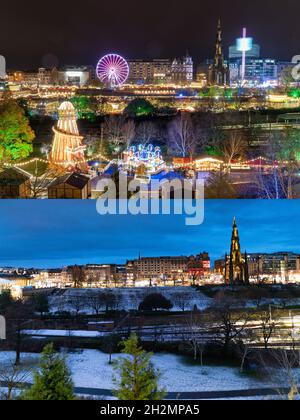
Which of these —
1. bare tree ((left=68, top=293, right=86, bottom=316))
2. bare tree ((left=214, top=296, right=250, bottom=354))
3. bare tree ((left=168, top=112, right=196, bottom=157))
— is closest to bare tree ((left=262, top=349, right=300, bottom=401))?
bare tree ((left=214, top=296, right=250, bottom=354))

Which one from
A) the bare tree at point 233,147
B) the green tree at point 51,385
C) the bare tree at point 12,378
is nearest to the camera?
the green tree at point 51,385

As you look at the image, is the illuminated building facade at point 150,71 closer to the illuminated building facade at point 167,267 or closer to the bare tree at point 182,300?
the illuminated building facade at point 167,267

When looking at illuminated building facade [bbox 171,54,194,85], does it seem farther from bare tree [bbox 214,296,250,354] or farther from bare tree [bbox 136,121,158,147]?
bare tree [bbox 214,296,250,354]

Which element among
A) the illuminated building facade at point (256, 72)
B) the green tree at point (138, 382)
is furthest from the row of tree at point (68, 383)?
the illuminated building facade at point (256, 72)

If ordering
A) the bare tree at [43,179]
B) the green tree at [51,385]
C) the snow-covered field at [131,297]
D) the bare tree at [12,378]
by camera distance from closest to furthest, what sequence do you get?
the green tree at [51,385] < the bare tree at [12,378] < the bare tree at [43,179] < the snow-covered field at [131,297]

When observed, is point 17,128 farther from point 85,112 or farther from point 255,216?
point 255,216
